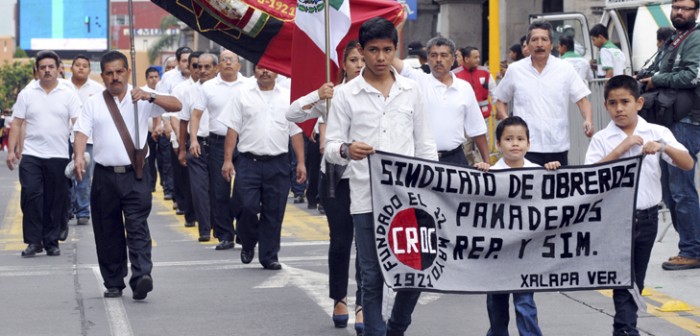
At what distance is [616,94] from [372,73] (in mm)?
1363

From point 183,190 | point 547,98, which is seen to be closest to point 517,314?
point 547,98

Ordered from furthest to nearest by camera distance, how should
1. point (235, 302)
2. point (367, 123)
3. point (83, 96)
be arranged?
point (83, 96), point (235, 302), point (367, 123)

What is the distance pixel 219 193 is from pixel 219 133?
2.03 feet

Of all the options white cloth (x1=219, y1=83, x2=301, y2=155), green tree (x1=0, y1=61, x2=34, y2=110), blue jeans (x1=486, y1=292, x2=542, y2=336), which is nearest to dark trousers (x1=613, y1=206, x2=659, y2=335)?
blue jeans (x1=486, y1=292, x2=542, y2=336)


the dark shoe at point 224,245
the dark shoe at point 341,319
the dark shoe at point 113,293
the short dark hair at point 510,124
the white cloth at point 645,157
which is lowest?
the dark shoe at point 341,319

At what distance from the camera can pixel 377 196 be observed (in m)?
7.27

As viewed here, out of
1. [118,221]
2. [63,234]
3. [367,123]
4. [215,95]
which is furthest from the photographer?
[63,234]

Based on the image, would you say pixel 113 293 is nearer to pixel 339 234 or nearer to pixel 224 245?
pixel 339 234

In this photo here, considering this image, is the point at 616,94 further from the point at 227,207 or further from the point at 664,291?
the point at 227,207

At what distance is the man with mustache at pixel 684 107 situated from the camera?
10664mm

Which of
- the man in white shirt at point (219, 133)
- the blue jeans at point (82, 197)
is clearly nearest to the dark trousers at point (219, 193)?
the man in white shirt at point (219, 133)

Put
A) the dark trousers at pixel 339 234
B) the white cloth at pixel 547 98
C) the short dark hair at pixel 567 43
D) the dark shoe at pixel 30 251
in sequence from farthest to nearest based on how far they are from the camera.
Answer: the short dark hair at pixel 567 43
the dark shoe at pixel 30 251
the white cloth at pixel 547 98
the dark trousers at pixel 339 234

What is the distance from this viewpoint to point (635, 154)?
298 inches

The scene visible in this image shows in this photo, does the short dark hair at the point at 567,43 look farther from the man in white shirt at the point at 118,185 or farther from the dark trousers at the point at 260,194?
the man in white shirt at the point at 118,185
